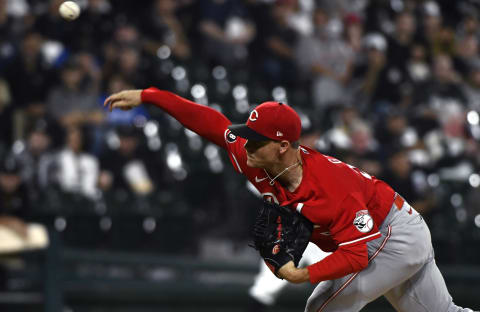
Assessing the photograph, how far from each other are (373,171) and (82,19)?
386 cm

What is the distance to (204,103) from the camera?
31.6 ft

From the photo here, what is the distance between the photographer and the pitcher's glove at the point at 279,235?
3908 millimetres

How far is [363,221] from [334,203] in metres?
0.18

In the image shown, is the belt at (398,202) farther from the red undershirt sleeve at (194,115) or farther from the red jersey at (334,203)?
the red undershirt sleeve at (194,115)

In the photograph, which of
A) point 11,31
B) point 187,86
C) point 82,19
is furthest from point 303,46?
point 11,31

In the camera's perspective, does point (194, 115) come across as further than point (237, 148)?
Yes

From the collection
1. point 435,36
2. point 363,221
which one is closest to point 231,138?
point 363,221

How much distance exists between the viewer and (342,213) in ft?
12.8

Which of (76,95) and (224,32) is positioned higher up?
(224,32)

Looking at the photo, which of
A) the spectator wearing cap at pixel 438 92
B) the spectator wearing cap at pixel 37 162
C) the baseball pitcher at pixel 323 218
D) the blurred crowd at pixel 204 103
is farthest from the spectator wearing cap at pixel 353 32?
the baseball pitcher at pixel 323 218

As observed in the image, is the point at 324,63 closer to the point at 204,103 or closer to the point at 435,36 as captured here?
the point at 204,103

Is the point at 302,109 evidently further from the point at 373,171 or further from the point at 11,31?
the point at 11,31

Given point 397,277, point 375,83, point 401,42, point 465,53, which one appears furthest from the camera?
point 465,53

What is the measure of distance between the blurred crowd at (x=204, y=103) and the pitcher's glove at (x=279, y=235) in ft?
10.3
